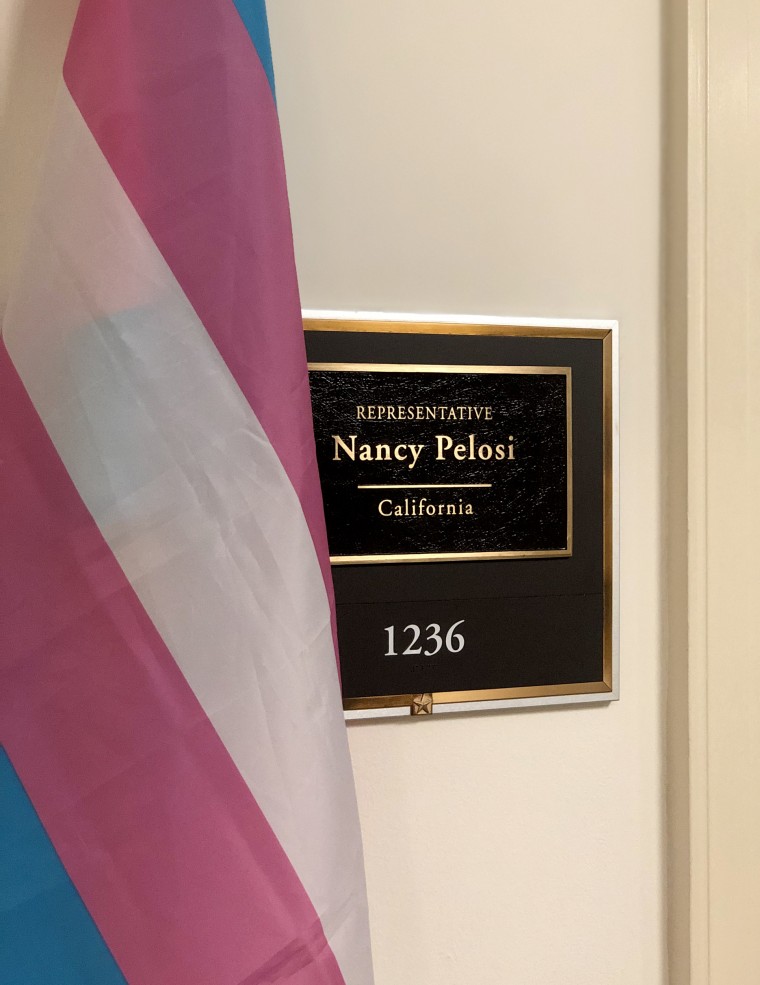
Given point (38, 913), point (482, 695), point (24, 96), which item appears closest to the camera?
point (38, 913)

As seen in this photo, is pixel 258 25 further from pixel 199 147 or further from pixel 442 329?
pixel 442 329

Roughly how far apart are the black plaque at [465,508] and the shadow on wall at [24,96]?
0.25 meters

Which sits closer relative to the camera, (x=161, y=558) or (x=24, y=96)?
(x=161, y=558)

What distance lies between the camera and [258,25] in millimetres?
527

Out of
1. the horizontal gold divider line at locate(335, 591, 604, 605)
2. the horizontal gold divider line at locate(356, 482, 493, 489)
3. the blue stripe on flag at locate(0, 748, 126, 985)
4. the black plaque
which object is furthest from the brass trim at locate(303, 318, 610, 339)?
the blue stripe on flag at locate(0, 748, 126, 985)

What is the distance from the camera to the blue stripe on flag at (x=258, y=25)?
1.70ft

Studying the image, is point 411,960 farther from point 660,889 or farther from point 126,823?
point 126,823

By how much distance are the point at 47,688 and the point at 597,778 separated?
20.4 inches

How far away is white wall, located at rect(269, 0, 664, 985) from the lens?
0.67 metres

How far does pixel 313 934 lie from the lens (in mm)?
505

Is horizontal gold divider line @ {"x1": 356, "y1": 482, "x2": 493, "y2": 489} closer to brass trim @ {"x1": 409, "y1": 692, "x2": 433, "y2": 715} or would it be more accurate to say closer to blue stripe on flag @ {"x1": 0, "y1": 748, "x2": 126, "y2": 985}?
brass trim @ {"x1": 409, "y1": 692, "x2": 433, "y2": 715}

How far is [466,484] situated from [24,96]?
19.2 inches

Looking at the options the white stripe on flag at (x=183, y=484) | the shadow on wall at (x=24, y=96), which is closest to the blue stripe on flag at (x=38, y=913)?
the white stripe on flag at (x=183, y=484)

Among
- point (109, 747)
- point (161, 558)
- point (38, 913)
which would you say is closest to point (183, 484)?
point (161, 558)
